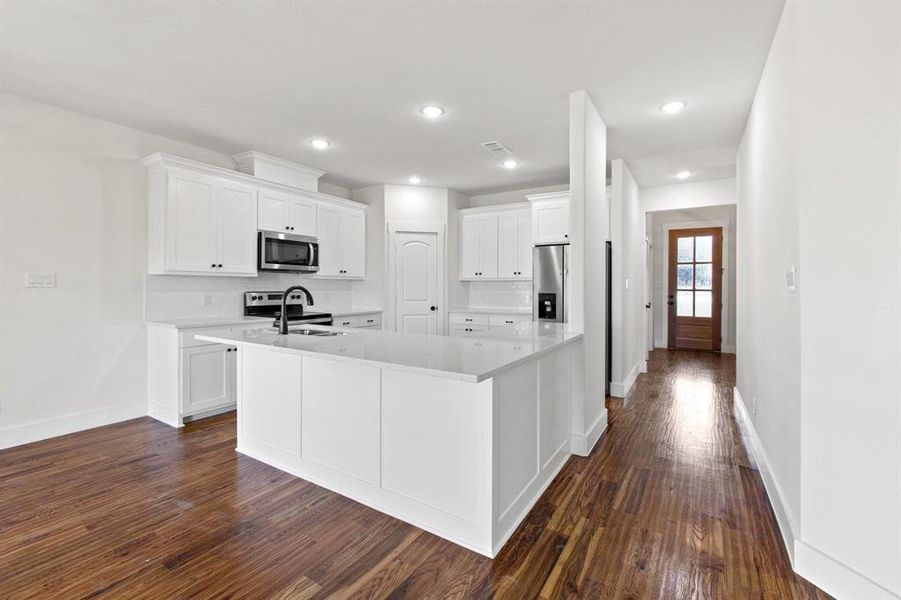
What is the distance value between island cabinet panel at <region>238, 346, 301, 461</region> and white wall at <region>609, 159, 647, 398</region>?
333cm

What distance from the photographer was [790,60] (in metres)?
1.94

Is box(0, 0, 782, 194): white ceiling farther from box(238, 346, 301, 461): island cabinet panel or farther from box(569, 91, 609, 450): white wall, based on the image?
box(238, 346, 301, 461): island cabinet panel

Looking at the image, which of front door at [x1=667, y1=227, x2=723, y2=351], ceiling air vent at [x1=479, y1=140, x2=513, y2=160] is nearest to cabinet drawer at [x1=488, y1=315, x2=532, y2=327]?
ceiling air vent at [x1=479, y1=140, x2=513, y2=160]

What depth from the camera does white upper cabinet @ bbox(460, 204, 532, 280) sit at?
563cm

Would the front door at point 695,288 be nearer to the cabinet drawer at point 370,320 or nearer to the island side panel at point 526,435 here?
the cabinet drawer at point 370,320

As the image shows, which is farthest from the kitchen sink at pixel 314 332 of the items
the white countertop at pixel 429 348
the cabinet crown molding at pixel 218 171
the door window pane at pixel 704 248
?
the door window pane at pixel 704 248

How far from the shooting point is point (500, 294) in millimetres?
6164

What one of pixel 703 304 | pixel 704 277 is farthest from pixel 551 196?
pixel 703 304

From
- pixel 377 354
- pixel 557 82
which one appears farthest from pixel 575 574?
pixel 557 82

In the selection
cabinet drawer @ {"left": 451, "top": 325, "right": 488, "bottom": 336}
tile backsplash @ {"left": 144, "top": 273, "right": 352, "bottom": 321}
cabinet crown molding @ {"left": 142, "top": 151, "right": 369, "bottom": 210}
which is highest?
cabinet crown molding @ {"left": 142, "top": 151, "right": 369, "bottom": 210}

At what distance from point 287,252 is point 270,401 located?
7.54 feet

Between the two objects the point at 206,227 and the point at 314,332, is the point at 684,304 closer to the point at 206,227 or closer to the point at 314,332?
the point at 314,332

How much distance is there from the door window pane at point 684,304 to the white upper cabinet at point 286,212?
21.9 ft

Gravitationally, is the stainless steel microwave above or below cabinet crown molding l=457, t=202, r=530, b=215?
below
